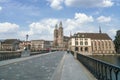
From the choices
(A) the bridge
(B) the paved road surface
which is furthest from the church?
(A) the bridge

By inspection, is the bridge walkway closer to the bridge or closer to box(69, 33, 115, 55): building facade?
the bridge

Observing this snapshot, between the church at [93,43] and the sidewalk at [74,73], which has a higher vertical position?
the church at [93,43]

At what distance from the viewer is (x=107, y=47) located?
188 meters

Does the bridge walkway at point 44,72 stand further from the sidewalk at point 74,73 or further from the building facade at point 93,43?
the building facade at point 93,43

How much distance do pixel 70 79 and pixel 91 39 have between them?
177 m

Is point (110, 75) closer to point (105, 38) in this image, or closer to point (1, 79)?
point (1, 79)

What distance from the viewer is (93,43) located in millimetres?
188625

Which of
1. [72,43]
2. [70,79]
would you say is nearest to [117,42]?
[72,43]

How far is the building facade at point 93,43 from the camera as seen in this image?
581 ft

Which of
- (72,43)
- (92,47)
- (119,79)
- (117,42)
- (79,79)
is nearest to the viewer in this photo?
(119,79)

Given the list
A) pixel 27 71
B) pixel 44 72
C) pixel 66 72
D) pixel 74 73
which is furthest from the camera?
pixel 27 71

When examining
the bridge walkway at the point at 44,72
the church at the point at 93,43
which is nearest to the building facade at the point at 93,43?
the church at the point at 93,43

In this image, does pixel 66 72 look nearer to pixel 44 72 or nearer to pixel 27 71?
pixel 44 72

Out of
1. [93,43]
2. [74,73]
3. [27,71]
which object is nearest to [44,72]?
[27,71]
